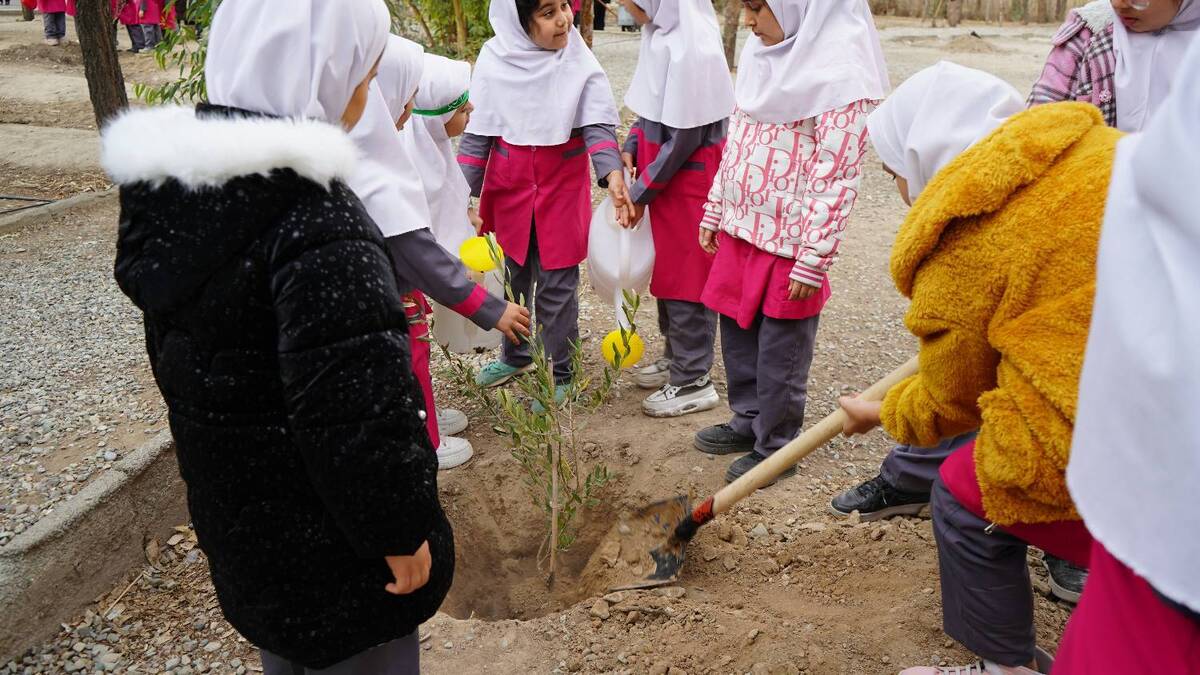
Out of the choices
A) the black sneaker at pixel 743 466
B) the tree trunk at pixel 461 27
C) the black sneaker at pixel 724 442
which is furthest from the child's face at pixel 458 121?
the tree trunk at pixel 461 27

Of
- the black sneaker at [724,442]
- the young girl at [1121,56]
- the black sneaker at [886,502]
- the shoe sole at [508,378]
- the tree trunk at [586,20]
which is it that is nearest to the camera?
the young girl at [1121,56]

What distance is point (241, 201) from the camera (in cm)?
144

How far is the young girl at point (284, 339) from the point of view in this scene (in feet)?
4.69

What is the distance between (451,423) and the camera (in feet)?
12.4

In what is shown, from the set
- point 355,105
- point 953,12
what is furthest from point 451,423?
point 953,12

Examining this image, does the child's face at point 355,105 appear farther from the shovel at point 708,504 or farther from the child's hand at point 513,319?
the shovel at point 708,504

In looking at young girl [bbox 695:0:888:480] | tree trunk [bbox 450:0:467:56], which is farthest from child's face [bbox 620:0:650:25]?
tree trunk [bbox 450:0:467:56]

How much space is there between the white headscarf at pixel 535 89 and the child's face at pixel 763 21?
0.82 meters

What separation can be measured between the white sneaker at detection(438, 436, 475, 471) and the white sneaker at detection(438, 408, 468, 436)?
Answer: 0.11 metres

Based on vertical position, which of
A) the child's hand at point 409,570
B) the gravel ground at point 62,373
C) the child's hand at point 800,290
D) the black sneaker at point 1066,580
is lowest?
the black sneaker at point 1066,580

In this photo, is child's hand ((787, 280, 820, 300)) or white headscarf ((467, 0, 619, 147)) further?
white headscarf ((467, 0, 619, 147))

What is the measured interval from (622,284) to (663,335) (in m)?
0.72

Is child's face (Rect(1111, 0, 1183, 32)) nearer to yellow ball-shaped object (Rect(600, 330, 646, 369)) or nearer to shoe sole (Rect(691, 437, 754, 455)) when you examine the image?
yellow ball-shaped object (Rect(600, 330, 646, 369))

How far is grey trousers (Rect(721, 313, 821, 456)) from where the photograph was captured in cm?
312
